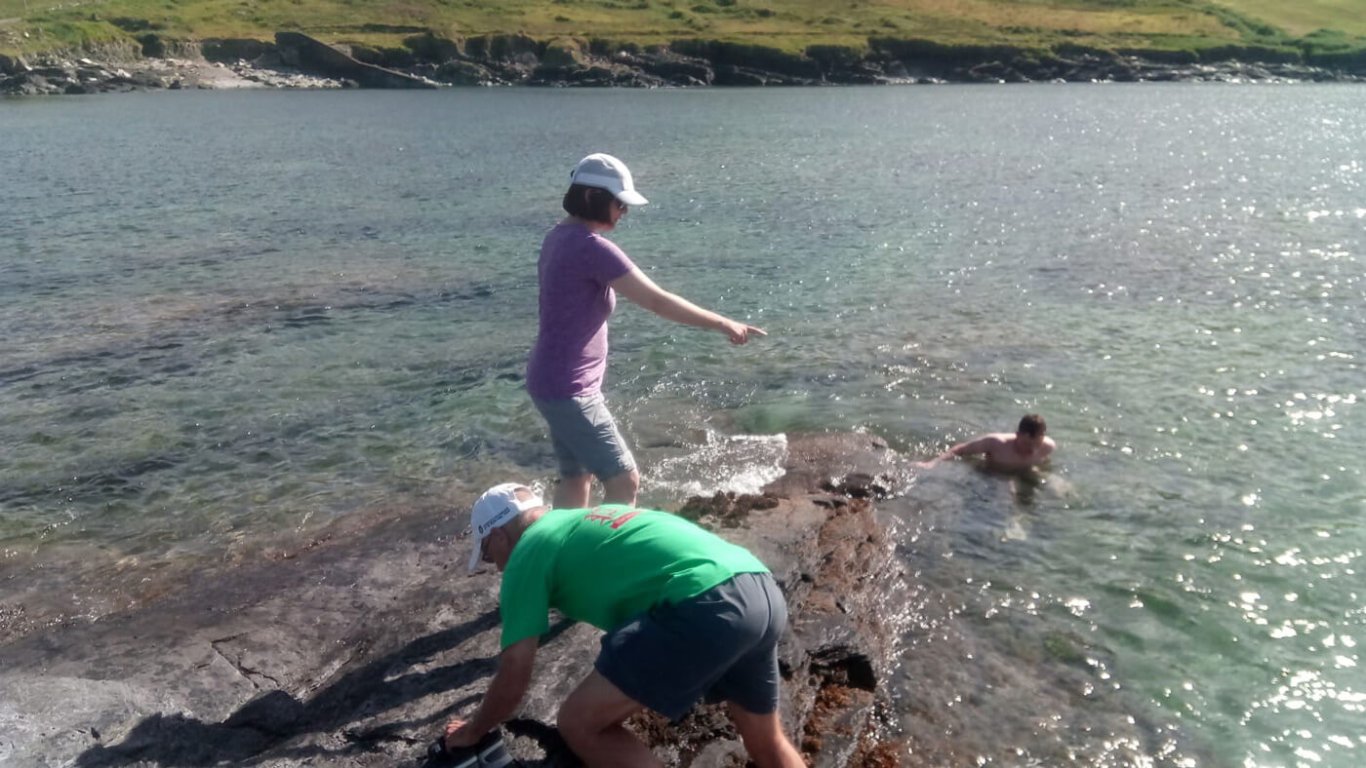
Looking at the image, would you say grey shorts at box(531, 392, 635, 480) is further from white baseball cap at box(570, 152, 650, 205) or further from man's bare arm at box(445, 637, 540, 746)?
man's bare arm at box(445, 637, 540, 746)

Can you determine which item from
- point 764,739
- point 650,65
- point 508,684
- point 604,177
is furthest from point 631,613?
point 650,65

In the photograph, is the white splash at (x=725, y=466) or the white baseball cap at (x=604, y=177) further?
the white splash at (x=725, y=466)

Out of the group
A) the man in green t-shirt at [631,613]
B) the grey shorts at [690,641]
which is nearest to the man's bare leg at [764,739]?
the man in green t-shirt at [631,613]

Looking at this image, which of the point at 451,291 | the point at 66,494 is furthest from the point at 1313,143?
the point at 66,494

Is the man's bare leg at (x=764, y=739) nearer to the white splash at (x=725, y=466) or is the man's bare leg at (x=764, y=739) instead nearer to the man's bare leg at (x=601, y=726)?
the man's bare leg at (x=601, y=726)

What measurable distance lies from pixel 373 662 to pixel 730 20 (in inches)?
5718

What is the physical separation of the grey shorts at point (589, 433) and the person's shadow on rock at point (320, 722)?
4.00ft

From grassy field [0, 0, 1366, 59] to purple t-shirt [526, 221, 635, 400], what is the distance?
118 meters

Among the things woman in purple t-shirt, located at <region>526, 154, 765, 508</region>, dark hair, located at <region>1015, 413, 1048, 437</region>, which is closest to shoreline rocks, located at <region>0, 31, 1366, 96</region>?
dark hair, located at <region>1015, 413, 1048, 437</region>

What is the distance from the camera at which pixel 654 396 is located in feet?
53.6

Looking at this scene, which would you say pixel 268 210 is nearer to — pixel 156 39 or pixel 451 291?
pixel 451 291

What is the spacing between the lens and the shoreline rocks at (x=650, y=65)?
115125 mm

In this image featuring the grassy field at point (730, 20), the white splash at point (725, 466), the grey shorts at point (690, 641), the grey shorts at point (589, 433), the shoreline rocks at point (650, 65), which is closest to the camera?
the grey shorts at point (690, 641)

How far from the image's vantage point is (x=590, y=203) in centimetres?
732
